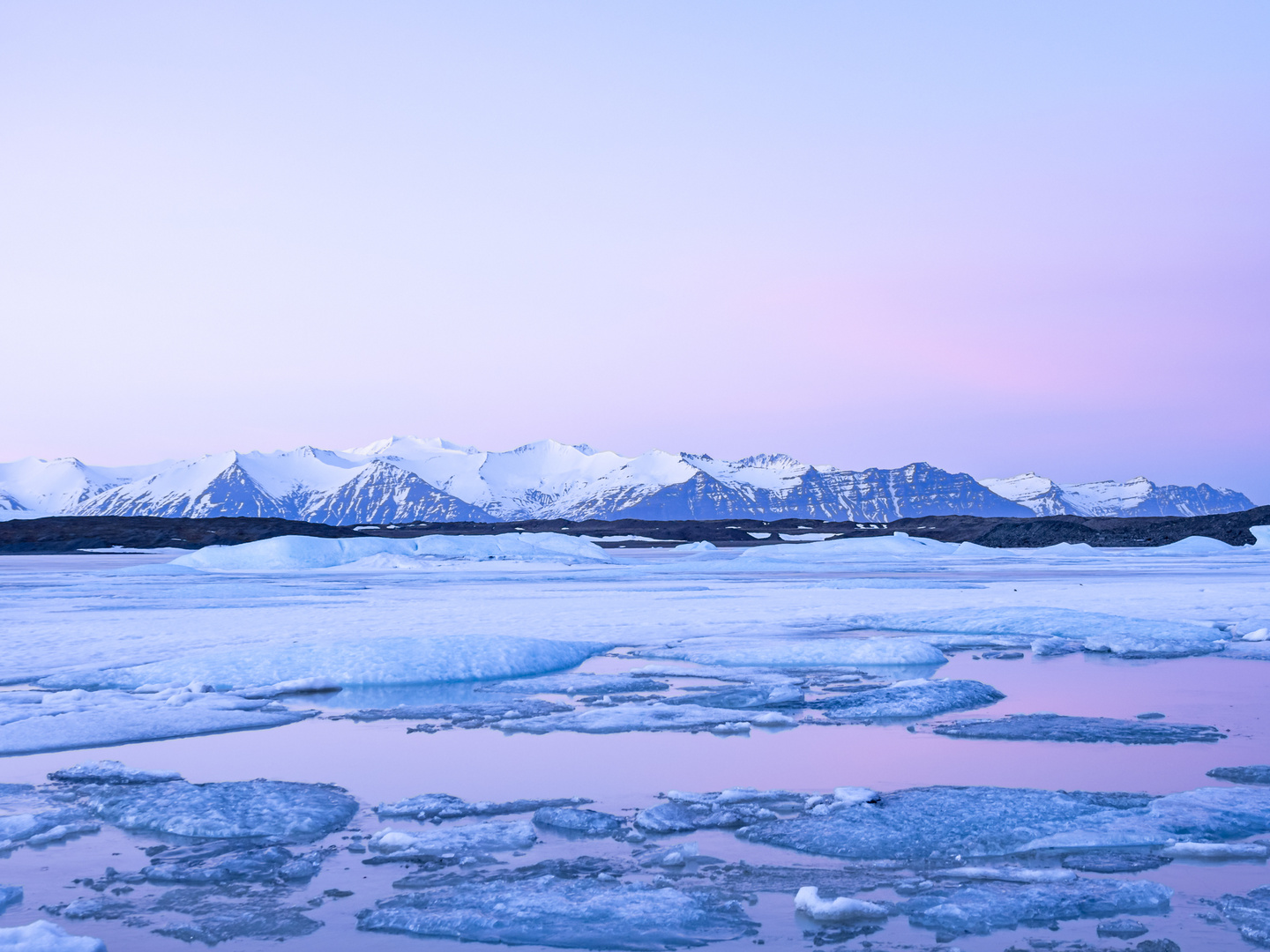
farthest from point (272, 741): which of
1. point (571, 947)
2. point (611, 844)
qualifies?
point (571, 947)

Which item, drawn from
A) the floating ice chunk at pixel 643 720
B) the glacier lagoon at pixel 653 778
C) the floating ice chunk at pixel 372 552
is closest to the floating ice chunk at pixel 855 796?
the glacier lagoon at pixel 653 778

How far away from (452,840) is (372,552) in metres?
47.5

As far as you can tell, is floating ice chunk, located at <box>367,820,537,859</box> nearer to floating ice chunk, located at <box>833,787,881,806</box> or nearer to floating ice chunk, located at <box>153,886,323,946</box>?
floating ice chunk, located at <box>153,886,323,946</box>

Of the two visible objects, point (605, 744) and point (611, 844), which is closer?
point (611, 844)

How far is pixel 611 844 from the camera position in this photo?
5.42 m

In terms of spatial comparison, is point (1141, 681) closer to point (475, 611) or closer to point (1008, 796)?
point (1008, 796)

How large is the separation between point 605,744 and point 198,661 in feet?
18.9

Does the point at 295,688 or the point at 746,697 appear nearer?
the point at 746,697

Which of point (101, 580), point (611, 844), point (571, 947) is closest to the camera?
point (571, 947)

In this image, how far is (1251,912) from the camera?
14.1 feet

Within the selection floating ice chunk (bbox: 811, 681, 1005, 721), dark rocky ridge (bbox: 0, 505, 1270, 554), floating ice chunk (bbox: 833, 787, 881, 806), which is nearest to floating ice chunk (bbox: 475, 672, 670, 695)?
floating ice chunk (bbox: 811, 681, 1005, 721)

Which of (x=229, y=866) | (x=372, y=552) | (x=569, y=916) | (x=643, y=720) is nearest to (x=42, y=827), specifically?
(x=229, y=866)

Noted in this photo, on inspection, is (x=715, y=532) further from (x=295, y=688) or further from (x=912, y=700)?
(x=912, y=700)

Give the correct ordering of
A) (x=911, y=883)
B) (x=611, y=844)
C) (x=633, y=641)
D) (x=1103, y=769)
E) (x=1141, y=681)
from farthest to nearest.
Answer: (x=633, y=641) → (x=1141, y=681) → (x=1103, y=769) → (x=611, y=844) → (x=911, y=883)
